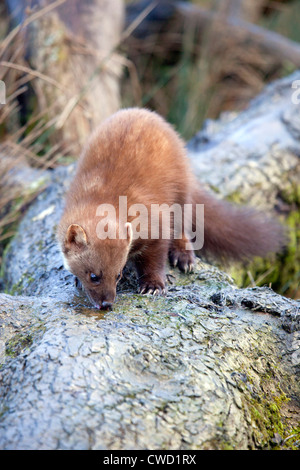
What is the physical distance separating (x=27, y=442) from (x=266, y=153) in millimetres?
3579

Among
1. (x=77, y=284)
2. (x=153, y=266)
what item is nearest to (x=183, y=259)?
(x=153, y=266)

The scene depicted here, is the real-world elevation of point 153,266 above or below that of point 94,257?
below

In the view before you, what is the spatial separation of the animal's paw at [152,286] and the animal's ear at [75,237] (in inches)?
17.1

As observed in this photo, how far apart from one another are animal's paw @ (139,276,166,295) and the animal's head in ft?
0.59

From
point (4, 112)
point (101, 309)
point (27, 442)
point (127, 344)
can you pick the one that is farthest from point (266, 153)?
point (27, 442)

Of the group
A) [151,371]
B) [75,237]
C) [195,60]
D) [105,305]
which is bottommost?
[151,371]

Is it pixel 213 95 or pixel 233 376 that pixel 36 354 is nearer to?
pixel 233 376

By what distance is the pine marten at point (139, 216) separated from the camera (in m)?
2.92

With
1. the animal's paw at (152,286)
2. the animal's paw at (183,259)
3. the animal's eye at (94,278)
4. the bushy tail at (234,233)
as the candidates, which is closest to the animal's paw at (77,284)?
the animal's eye at (94,278)

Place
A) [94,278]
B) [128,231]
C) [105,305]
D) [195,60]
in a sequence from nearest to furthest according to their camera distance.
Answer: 1. [105,305]
2. [94,278]
3. [128,231]
4. [195,60]

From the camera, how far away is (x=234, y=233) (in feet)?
12.5

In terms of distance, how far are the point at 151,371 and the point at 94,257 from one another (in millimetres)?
900

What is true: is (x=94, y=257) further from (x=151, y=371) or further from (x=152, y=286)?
(x=151, y=371)

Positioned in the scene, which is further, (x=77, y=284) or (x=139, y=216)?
(x=139, y=216)
